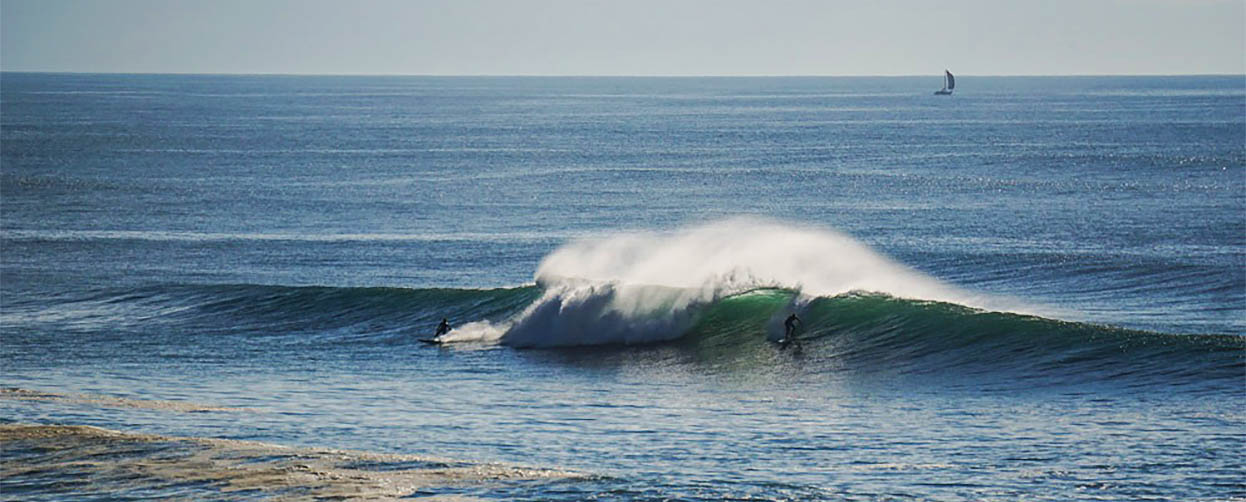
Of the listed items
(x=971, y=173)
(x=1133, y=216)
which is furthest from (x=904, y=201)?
(x=971, y=173)

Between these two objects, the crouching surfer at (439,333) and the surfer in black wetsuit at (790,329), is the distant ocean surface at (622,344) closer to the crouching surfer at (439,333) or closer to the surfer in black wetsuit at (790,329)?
the surfer in black wetsuit at (790,329)

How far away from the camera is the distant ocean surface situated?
17656 millimetres

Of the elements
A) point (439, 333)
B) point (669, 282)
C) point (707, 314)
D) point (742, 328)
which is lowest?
point (439, 333)

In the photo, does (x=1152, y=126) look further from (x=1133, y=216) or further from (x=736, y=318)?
(x=736, y=318)

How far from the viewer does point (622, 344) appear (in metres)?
28.8

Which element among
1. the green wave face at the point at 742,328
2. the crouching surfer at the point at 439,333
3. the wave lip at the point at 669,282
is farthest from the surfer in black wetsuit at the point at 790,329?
the crouching surfer at the point at 439,333

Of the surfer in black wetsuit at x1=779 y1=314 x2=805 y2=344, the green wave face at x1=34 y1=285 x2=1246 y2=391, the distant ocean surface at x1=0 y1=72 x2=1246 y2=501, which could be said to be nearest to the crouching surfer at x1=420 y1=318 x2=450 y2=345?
the distant ocean surface at x1=0 y1=72 x2=1246 y2=501

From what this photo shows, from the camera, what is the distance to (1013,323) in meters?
26.6

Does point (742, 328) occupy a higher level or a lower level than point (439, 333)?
higher

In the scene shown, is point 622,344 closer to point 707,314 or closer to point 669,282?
point 707,314

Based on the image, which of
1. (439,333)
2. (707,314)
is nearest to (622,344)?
(707,314)

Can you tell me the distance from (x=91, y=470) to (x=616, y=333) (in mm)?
13027

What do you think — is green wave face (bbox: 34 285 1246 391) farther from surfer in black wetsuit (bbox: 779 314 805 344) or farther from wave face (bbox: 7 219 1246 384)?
surfer in black wetsuit (bbox: 779 314 805 344)

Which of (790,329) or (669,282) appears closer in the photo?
(790,329)
